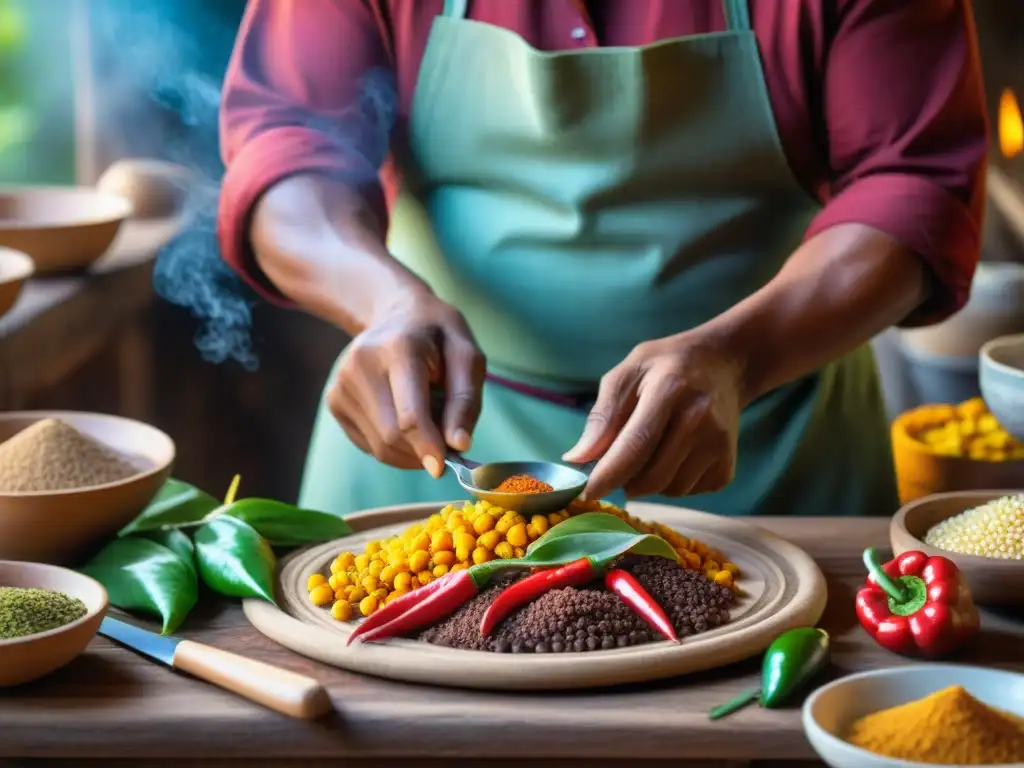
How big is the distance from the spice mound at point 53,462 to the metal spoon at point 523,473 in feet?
1.06

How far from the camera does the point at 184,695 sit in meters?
1.00

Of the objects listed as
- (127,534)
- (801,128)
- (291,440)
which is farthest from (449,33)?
(291,440)

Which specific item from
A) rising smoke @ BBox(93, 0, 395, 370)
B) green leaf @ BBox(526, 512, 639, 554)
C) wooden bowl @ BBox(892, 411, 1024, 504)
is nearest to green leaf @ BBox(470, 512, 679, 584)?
green leaf @ BBox(526, 512, 639, 554)

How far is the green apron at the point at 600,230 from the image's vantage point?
156 cm

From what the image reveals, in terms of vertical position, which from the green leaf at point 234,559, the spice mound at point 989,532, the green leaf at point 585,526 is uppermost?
the spice mound at point 989,532

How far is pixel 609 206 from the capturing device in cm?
160

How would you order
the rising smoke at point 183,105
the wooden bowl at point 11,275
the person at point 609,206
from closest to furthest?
1. the person at point 609,206
2. the wooden bowl at point 11,275
3. the rising smoke at point 183,105

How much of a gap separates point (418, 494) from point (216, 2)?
141 centimetres

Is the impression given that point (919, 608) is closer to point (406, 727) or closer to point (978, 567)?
point (978, 567)

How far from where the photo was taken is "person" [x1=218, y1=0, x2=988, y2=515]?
1.45 meters

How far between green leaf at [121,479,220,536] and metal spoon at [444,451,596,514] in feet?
0.90

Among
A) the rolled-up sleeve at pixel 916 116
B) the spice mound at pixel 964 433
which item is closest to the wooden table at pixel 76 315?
the rolled-up sleeve at pixel 916 116

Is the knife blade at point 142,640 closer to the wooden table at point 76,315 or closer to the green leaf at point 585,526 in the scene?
the green leaf at point 585,526

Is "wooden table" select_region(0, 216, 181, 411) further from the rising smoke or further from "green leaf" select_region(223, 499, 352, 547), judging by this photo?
"green leaf" select_region(223, 499, 352, 547)
